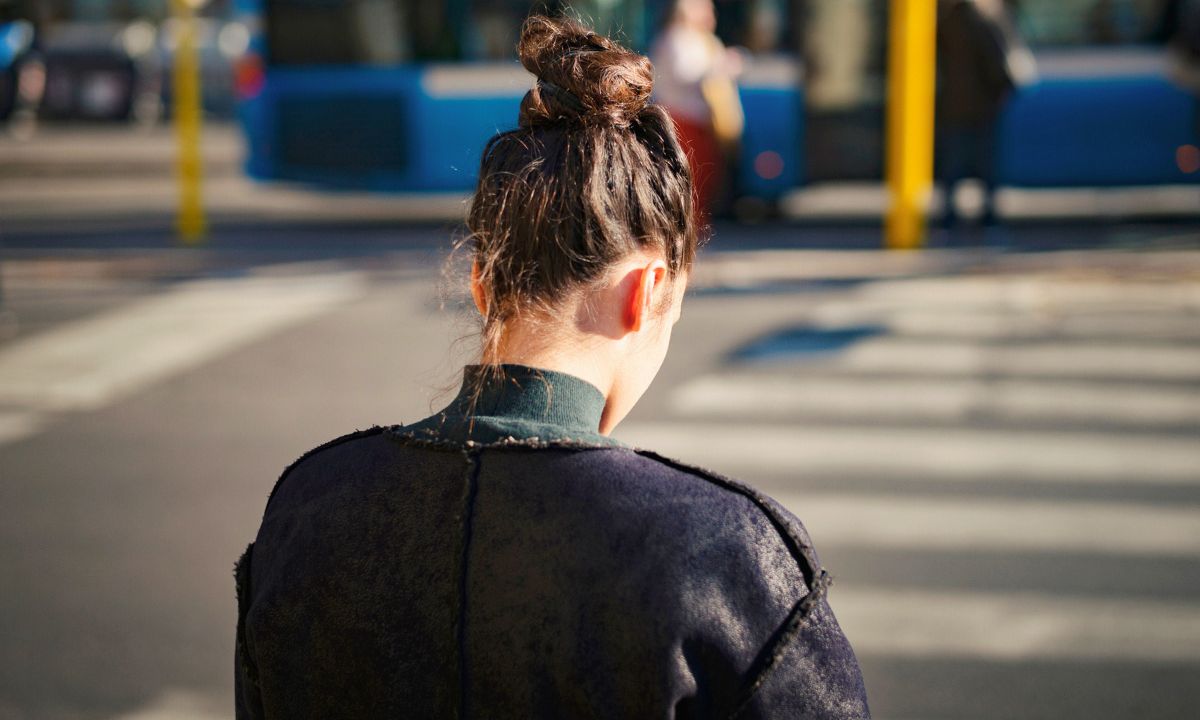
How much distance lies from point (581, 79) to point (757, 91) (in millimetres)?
11413

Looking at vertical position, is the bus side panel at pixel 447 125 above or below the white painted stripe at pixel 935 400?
above

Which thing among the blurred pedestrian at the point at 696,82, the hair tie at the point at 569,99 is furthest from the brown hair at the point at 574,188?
the blurred pedestrian at the point at 696,82

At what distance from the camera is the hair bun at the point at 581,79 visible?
1.41 meters

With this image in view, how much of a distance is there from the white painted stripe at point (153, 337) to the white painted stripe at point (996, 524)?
3.63 m

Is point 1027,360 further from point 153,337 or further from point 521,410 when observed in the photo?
point 521,410

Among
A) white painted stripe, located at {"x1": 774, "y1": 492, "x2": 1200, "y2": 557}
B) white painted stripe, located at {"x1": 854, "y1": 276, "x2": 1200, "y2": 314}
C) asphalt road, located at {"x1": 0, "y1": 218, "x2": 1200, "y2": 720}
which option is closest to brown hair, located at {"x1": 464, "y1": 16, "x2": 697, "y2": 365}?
asphalt road, located at {"x1": 0, "y1": 218, "x2": 1200, "y2": 720}

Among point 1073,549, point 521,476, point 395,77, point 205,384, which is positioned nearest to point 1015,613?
point 1073,549

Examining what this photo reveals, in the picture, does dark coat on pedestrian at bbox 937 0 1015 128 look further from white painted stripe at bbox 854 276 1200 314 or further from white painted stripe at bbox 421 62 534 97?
white painted stripe at bbox 421 62 534 97

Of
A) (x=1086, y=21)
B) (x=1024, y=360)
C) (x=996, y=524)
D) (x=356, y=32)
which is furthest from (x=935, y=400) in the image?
(x=356, y=32)

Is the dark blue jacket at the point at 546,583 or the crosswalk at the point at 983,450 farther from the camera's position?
the crosswalk at the point at 983,450

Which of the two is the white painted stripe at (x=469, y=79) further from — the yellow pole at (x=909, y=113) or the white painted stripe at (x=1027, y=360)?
the white painted stripe at (x=1027, y=360)

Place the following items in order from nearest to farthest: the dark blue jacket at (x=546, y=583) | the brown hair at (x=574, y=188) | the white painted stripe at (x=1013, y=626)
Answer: the dark blue jacket at (x=546, y=583) < the brown hair at (x=574, y=188) < the white painted stripe at (x=1013, y=626)

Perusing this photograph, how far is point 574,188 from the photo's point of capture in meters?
1.36

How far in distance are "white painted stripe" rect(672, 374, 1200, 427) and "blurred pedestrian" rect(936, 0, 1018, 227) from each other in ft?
15.8
